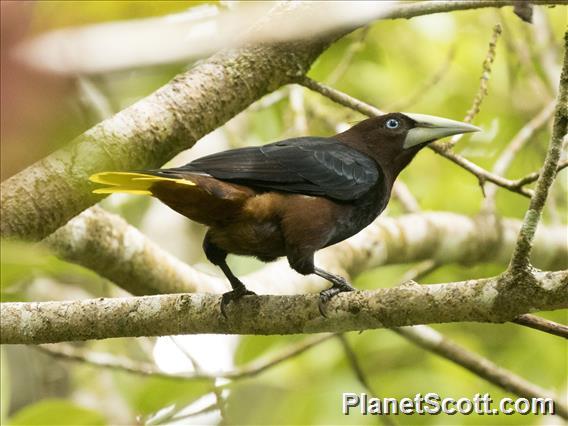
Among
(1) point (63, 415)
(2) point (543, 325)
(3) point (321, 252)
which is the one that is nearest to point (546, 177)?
(2) point (543, 325)

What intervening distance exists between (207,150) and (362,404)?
2460 mm

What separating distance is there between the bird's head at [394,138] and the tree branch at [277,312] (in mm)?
1360

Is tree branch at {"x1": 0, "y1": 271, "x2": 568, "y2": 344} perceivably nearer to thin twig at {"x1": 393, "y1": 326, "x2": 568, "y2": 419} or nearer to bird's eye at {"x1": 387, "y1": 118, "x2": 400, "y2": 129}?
thin twig at {"x1": 393, "y1": 326, "x2": 568, "y2": 419}

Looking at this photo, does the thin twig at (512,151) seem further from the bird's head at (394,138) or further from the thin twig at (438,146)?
the thin twig at (438,146)

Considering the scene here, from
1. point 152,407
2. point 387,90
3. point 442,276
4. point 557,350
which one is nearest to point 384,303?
point 152,407

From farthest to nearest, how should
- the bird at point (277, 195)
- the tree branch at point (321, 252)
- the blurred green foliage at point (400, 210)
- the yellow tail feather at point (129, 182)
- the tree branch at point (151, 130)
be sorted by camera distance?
1. the blurred green foliage at point (400, 210)
2. the tree branch at point (321, 252)
3. the bird at point (277, 195)
4. the yellow tail feather at point (129, 182)
5. the tree branch at point (151, 130)

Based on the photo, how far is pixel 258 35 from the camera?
2.89m

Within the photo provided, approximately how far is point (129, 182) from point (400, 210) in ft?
10.7

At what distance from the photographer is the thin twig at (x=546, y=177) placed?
1.76 m

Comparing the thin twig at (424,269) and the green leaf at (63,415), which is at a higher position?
the green leaf at (63,415)

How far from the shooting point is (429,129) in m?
3.55

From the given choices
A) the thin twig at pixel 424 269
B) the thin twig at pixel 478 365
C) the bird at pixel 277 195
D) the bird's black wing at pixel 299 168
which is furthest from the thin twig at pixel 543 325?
the thin twig at pixel 424 269

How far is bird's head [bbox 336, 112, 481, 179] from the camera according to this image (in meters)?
3.58

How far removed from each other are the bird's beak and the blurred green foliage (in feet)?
1.81
